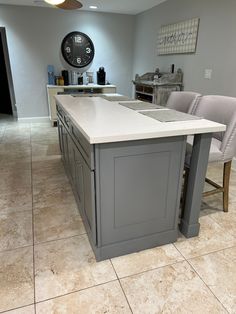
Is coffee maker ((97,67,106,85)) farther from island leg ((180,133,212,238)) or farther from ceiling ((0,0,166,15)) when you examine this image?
island leg ((180,133,212,238))

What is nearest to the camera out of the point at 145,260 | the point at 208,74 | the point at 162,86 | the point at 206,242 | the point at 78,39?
Answer: the point at 145,260

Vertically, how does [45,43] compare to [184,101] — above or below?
above

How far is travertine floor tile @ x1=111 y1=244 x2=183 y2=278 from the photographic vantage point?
1.57m

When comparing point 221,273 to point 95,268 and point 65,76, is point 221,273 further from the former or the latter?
point 65,76

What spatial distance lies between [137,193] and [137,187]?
0.15 feet

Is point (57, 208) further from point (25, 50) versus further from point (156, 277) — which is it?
point (25, 50)

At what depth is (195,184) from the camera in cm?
169

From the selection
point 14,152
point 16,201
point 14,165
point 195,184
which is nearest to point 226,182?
point 195,184

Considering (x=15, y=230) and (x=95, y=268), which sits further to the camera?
(x=15, y=230)

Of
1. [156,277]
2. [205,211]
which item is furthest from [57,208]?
[205,211]

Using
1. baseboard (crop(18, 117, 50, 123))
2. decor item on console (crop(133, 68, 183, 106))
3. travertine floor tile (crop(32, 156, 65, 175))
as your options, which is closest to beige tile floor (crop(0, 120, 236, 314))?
travertine floor tile (crop(32, 156, 65, 175))

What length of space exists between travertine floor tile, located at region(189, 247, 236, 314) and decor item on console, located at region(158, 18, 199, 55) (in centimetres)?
294

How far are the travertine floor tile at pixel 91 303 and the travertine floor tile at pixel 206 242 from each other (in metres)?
0.59

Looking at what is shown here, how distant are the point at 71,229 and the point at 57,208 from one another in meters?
0.35
